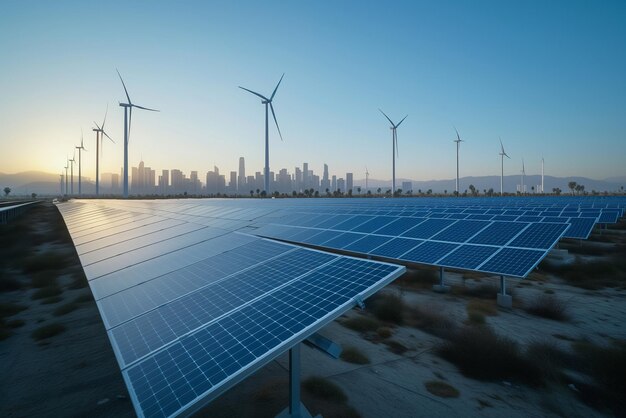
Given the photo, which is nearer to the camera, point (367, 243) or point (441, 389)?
point (441, 389)

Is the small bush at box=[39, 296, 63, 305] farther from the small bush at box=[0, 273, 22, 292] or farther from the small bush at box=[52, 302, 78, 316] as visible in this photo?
the small bush at box=[0, 273, 22, 292]

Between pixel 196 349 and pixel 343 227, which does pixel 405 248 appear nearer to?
Result: pixel 343 227

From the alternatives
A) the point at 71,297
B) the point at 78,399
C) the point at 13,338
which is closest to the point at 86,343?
the point at 13,338

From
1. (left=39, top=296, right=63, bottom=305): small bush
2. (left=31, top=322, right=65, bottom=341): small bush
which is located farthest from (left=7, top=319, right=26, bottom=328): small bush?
(left=39, top=296, right=63, bottom=305): small bush

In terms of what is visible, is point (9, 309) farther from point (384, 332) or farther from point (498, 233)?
point (498, 233)

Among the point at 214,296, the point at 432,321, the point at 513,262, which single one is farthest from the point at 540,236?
the point at 214,296

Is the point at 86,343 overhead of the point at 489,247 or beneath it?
beneath
